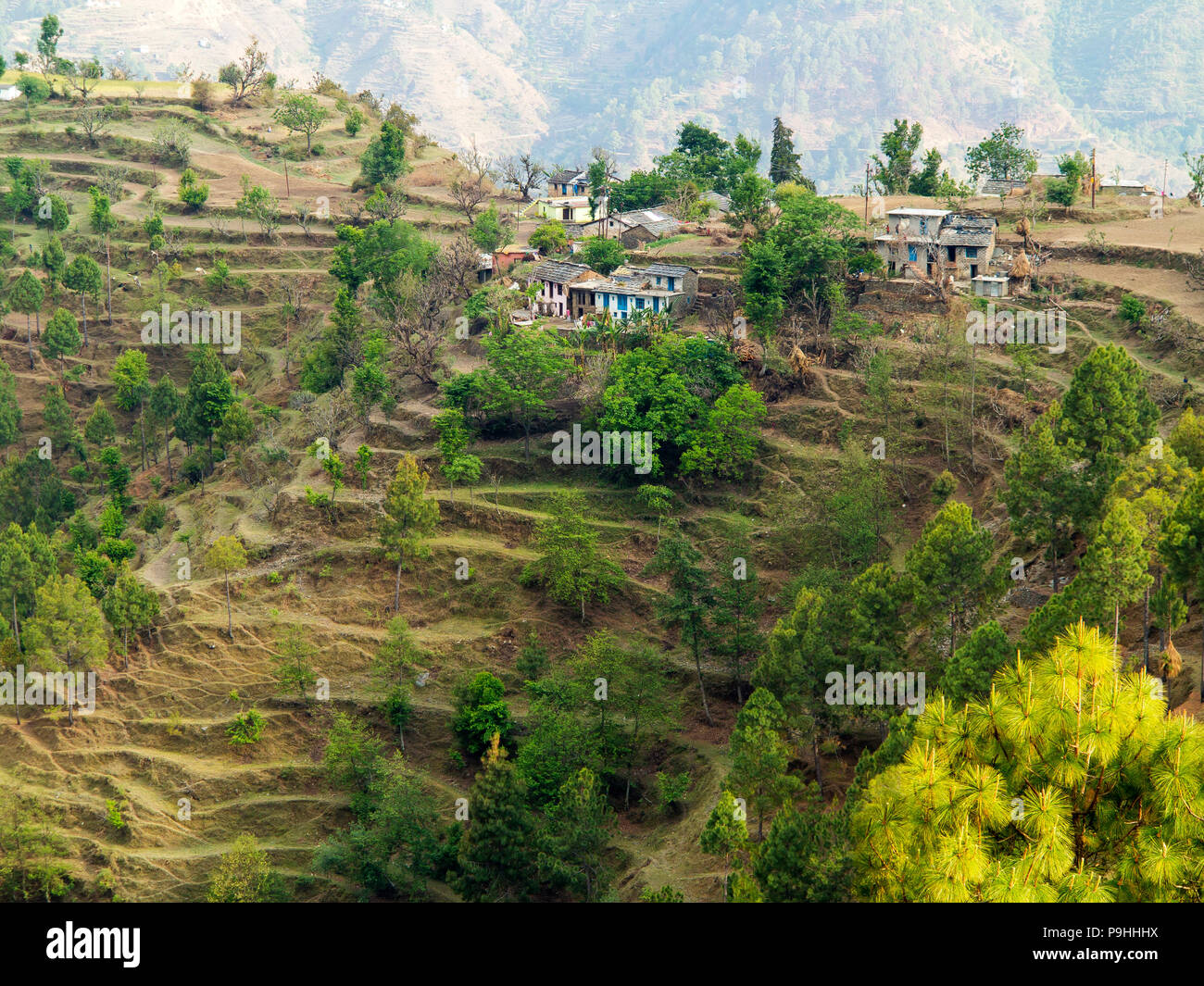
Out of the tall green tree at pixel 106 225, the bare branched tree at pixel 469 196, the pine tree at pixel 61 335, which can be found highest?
the bare branched tree at pixel 469 196

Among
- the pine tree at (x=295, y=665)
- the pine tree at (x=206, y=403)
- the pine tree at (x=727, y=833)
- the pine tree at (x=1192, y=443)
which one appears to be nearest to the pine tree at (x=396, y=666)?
the pine tree at (x=295, y=665)

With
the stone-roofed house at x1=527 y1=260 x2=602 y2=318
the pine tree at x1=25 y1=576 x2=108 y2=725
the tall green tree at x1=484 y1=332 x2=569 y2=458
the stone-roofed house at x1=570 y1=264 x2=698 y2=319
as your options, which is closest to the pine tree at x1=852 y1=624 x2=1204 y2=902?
the pine tree at x1=25 y1=576 x2=108 y2=725

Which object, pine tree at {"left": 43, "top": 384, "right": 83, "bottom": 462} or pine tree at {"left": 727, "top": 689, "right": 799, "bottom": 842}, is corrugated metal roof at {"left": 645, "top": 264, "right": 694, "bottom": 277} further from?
pine tree at {"left": 43, "top": 384, "right": 83, "bottom": 462}

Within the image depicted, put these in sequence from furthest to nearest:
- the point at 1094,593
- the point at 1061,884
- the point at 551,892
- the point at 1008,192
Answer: the point at 1008,192
the point at 551,892
the point at 1094,593
the point at 1061,884

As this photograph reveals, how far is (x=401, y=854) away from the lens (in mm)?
50750

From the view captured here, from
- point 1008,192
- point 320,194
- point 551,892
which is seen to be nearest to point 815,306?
point 1008,192

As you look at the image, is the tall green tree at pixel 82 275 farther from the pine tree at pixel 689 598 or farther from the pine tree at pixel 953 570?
the pine tree at pixel 953 570

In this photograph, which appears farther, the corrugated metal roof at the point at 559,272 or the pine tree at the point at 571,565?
the corrugated metal roof at the point at 559,272

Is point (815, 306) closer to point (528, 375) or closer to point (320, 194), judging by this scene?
point (528, 375)

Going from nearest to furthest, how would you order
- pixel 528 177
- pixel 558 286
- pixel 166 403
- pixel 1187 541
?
pixel 1187 541 → pixel 558 286 → pixel 166 403 → pixel 528 177

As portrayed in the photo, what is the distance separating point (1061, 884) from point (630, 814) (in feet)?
102

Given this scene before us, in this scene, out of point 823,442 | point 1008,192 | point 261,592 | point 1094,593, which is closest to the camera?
point 1094,593

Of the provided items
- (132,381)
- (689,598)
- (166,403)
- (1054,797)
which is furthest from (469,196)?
(1054,797)

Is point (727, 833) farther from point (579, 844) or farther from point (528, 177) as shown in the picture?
point (528, 177)
